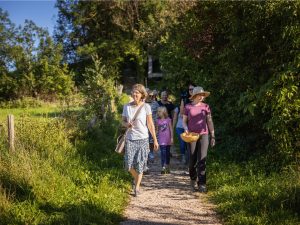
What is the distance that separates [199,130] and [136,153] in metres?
1.25

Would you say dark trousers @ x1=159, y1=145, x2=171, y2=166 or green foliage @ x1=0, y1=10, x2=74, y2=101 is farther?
green foliage @ x1=0, y1=10, x2=74, y2=101

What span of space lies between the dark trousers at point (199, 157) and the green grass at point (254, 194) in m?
0.36

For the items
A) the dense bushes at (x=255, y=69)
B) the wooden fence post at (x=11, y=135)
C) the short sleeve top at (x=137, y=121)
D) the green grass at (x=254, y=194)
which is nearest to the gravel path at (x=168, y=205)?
the green grass at (x=254, y=194)

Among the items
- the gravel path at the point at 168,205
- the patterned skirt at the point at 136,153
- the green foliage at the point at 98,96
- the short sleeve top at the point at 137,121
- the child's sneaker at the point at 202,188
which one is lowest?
the gravel path at the point at 168,205

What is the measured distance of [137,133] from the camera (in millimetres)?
6832

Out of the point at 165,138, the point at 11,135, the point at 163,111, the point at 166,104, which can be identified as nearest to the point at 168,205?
the point at 165,138

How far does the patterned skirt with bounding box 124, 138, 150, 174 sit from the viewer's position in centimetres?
686

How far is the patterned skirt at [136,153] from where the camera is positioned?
686 cm

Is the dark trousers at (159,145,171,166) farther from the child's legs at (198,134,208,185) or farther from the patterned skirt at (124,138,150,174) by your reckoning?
the patterned skirt at (124,138,150,174)

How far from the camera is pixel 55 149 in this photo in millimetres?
8500

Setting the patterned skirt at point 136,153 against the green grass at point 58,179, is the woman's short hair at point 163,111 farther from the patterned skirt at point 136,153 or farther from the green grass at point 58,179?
the patterned skirt at point 136,153

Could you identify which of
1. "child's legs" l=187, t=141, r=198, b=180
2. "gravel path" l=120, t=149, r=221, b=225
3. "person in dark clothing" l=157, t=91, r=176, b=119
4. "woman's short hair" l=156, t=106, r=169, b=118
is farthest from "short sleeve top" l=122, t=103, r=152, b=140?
"person in dark clothing" l=157, t=91, r=176, b=119

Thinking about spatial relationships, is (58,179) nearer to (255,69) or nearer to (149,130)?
(149,130)

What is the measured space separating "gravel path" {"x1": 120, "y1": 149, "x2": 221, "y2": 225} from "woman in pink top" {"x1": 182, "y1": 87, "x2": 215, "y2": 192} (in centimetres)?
34
